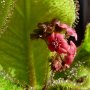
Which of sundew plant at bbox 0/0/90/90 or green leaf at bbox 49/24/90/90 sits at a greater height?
sundew plant at bbox 0/0/90/90

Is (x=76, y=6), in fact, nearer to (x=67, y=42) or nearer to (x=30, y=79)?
(x=67, y=42)

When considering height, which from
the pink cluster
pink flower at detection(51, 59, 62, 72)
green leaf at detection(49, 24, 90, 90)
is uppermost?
the pink cluster

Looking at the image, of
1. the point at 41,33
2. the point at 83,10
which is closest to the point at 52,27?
the point at 41,33
